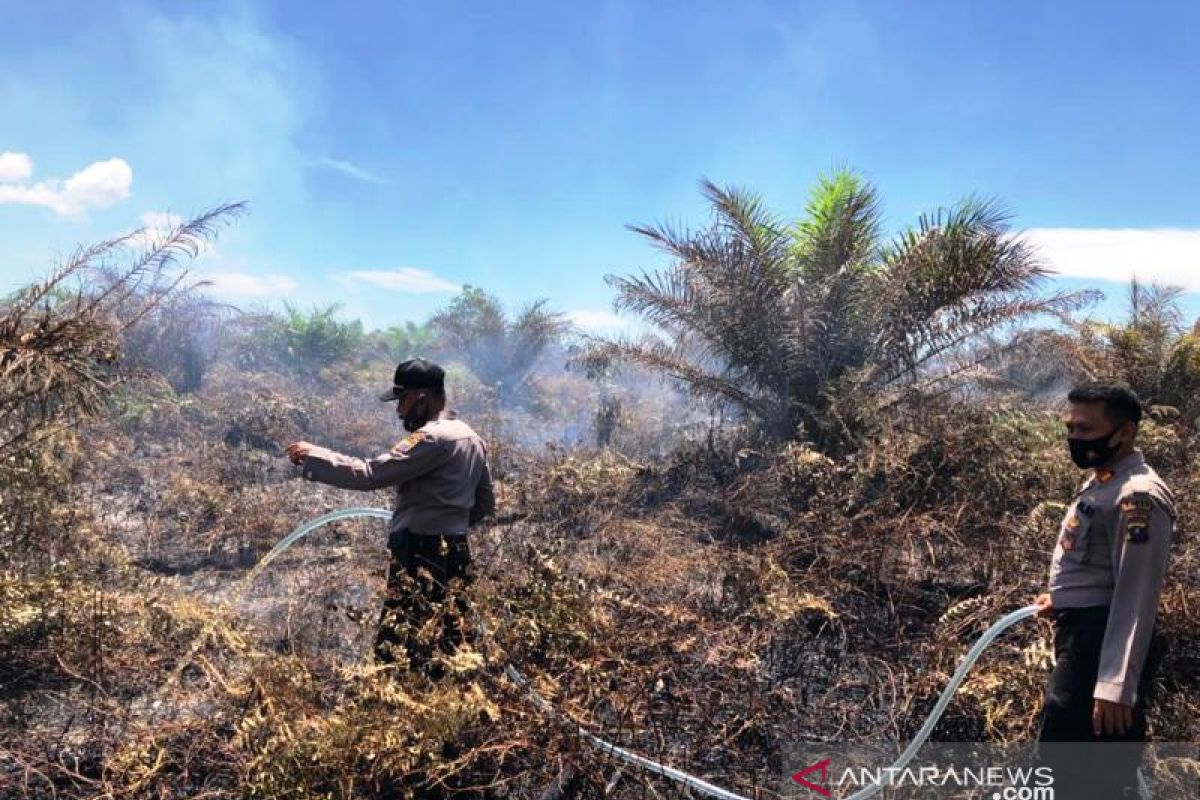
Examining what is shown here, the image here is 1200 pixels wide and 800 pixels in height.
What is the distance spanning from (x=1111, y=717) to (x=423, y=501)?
263 centimetres

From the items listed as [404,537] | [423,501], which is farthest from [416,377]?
[404,537]

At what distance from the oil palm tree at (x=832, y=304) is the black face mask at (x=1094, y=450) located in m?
5.05

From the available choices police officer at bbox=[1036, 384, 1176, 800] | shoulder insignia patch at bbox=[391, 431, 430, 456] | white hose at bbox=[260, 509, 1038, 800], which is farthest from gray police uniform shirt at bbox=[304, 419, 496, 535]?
police officer at bbox=[1036, 384, 1176, 800]

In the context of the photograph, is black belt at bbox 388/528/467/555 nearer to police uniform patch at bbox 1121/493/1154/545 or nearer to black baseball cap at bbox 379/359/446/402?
black baseball cap at bbox 379/359/446/402

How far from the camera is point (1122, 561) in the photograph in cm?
220

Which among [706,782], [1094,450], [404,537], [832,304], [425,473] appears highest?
[832,304]

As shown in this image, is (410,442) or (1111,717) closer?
(1111,717)

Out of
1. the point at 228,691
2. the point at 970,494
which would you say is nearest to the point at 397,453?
the point at 228,691

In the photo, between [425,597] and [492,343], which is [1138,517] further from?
[492,343]

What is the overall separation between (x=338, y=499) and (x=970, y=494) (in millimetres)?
6771

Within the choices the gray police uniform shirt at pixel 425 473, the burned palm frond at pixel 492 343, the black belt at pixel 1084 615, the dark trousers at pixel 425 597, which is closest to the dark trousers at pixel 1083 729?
the black belt at pixel 1084 615

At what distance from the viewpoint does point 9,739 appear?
128 inches

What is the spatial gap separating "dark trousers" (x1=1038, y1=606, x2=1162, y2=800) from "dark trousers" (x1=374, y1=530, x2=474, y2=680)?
224 cm

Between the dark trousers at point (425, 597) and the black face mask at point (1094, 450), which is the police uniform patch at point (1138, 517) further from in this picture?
the dark trousers at point (425, 597)
